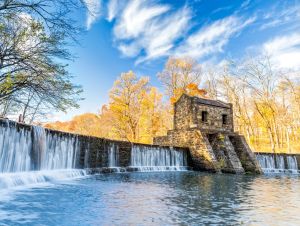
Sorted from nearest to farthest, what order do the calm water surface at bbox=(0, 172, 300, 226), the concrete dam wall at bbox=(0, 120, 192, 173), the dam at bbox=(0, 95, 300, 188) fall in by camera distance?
the calm water surface at bbox=(0, 172, 300, 226) < the concrete dam wall at bbox=(0, 120, 192, 173) < the dam at bbox=(0, 95, 300, 188)

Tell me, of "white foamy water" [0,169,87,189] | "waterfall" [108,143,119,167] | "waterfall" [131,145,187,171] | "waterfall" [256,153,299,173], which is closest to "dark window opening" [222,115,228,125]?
"waterfall" [256,153,299,173]

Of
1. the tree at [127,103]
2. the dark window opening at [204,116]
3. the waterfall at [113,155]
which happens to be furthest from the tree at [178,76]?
the waterfall at [113,155]

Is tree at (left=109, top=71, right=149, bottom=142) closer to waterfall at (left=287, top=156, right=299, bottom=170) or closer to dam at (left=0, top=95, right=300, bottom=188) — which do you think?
dam at (left=0, top=95, right=300, bottom=188)

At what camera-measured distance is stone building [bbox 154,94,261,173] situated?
16.3 m

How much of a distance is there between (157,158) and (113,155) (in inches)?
141

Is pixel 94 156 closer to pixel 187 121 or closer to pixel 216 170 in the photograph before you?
pixel 216 170

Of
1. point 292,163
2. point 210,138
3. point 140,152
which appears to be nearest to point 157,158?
point 140,152

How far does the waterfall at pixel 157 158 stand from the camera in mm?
15086

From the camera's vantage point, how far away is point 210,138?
1905cm

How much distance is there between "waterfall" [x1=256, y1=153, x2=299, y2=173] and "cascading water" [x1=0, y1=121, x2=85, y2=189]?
47.7 ft

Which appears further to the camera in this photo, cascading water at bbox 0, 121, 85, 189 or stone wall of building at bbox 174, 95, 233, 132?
stone wall of building at bbox 174, 95, 233, 132

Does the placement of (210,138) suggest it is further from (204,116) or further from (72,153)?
(72,153)

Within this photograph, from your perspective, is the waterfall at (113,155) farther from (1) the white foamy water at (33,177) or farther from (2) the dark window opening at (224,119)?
(2) the dark window opening at (224,119)

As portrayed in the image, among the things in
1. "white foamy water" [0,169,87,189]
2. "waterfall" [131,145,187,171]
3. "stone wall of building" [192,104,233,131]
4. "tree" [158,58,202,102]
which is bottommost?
"white foamy water" [0,169,87,189]
